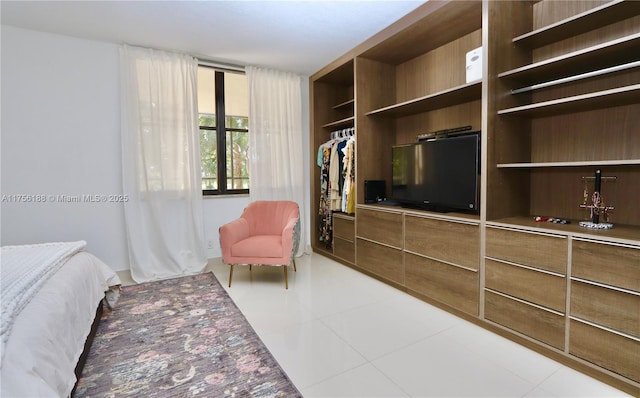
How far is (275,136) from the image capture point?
4.09 m

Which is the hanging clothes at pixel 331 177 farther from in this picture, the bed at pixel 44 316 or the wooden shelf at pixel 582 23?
the bed at pixel 44 316

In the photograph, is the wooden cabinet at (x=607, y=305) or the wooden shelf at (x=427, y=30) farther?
the wooden shelf at (x=427, y=30)

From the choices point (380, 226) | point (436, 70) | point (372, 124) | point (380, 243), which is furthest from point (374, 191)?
point (436, 70)

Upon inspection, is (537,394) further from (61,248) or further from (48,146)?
(48,146)

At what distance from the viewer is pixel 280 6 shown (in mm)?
2551

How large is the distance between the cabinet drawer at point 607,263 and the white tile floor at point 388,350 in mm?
554

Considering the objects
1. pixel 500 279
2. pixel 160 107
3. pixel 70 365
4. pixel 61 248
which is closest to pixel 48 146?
pixel 160 107

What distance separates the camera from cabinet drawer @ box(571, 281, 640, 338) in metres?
1.52

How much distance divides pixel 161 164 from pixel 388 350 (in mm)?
3006

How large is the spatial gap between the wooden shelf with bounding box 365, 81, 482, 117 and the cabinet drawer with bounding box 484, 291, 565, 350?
60.4 inches

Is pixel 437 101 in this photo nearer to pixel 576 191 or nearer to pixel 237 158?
pixel 576 191

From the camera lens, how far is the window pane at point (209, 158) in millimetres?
3910

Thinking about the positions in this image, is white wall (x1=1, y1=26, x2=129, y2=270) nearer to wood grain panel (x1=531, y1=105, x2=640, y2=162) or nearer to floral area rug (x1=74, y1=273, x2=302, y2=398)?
floral area rug (x1=74, y1=273, x2=302, y2=398)

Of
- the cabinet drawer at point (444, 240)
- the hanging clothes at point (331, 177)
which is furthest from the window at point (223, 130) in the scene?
the cabinet drawer at point (444, 240)
